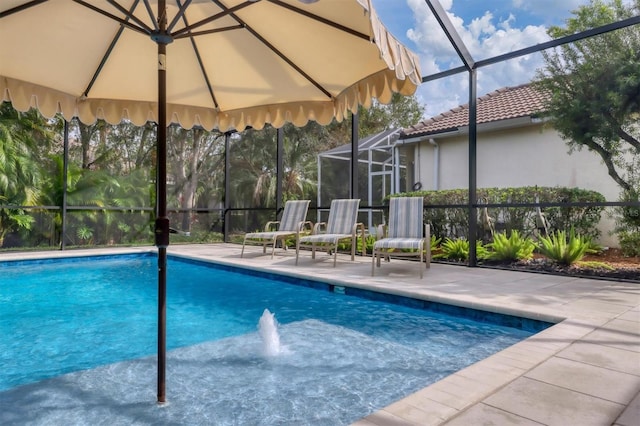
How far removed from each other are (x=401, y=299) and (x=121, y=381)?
9.53 feet

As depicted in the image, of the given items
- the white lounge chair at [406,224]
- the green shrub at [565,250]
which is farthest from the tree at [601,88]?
the white lounge chair at [406,224]

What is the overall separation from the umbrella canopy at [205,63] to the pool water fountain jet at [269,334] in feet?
6.14

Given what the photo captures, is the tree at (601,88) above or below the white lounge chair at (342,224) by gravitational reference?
above

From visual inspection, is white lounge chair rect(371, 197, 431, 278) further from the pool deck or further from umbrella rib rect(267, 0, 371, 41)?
umbrella rib rect(267, 0, 371, 41)

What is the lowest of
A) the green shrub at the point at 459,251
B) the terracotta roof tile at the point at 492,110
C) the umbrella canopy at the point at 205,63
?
the green shrub at the point at 459,251

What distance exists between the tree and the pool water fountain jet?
→ 21.8 ft

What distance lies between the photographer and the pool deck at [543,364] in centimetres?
183

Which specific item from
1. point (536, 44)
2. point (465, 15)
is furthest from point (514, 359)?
point (465, 15)

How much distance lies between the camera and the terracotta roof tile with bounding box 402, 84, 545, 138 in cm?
1041

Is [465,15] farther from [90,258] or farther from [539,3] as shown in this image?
[90,258]

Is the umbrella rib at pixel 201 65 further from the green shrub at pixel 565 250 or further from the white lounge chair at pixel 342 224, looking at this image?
the green shrub at pixel 565 250

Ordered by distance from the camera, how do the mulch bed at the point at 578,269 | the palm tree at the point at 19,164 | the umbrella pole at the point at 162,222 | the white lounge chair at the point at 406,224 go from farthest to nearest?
the palm tree at the point at 19,164 → the white lounge chair at the point at 406,224 → the mulch bed at the point at 578,269 → the umbrella pole at the point at 162,222

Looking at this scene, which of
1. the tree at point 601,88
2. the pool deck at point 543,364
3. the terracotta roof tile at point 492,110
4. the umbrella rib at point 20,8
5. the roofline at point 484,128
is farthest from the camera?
the terracotta roof tile at point 492,110

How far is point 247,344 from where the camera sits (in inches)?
137
